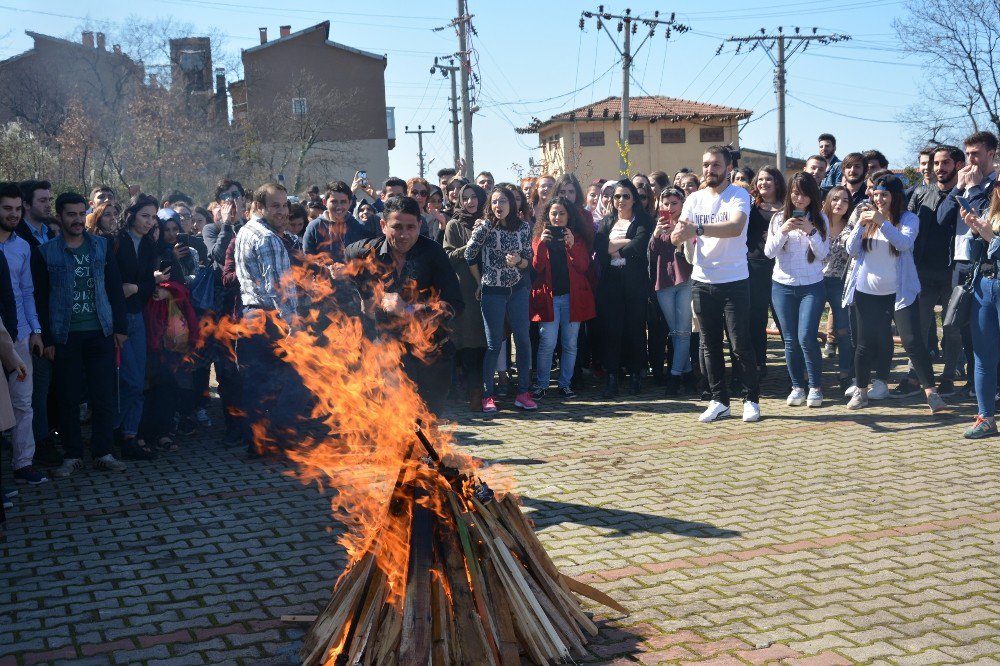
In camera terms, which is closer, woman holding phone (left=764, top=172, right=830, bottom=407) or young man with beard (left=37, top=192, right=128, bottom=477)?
young man with beard (left=37, top=192, right=128, bottom=477)

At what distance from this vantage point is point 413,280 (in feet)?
21.2

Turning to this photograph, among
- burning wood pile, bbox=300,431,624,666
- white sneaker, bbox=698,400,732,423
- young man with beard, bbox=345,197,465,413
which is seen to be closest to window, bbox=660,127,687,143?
white sneaker, bbox=698,400,732,423

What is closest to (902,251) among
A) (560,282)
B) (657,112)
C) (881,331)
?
(881,331)

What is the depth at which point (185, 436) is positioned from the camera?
10.1 meters

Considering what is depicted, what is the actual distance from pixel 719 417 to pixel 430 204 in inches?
190

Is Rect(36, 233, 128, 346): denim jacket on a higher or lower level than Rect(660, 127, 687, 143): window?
lower

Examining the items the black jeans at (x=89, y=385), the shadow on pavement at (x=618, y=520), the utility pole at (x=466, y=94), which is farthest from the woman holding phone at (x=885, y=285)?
the utility pole at (x=466, y=94)

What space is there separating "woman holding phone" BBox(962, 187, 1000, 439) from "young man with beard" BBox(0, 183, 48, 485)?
25.3 feet

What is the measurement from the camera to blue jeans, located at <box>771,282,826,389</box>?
10.1 m

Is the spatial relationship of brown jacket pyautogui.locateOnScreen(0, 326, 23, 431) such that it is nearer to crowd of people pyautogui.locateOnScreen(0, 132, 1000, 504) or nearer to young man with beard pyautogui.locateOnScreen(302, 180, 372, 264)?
crowd of people pyautogui.locateOnScreen(0, 132, 1000, 504)

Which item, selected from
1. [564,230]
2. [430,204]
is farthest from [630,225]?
[430,204]

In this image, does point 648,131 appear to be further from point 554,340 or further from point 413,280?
point 413,280

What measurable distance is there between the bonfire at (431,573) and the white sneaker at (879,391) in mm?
6366

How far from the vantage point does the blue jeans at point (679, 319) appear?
10.9 metres
